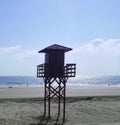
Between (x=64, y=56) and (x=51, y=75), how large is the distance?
150cm

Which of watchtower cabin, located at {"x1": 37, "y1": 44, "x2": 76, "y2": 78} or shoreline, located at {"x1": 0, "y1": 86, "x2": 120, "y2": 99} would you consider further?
shoreline, located at {"x1": 0, "y1": 86, "x2": 120, "y2": 99}

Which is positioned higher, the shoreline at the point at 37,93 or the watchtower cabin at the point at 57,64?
the watchtower cabin at the point at 57,64

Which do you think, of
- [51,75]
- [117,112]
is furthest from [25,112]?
[117,112]

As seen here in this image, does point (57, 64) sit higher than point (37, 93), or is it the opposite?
point (57, 64)

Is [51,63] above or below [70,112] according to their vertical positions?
above

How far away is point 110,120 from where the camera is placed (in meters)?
19.9

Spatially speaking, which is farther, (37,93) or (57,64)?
(37,93)

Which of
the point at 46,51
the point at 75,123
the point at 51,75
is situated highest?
the point at 46,51

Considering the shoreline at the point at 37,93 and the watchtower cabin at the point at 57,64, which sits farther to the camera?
the shoreline at the point at 37,93

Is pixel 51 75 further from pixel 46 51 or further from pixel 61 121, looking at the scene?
pixel 61 121

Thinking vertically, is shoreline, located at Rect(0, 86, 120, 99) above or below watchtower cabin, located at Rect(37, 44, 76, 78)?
below

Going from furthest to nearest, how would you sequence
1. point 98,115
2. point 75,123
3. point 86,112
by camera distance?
point 86,112, point 98,115, point 75,123

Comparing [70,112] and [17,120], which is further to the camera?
[70,112]

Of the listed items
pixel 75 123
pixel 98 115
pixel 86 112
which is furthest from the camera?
pixel 86 112
